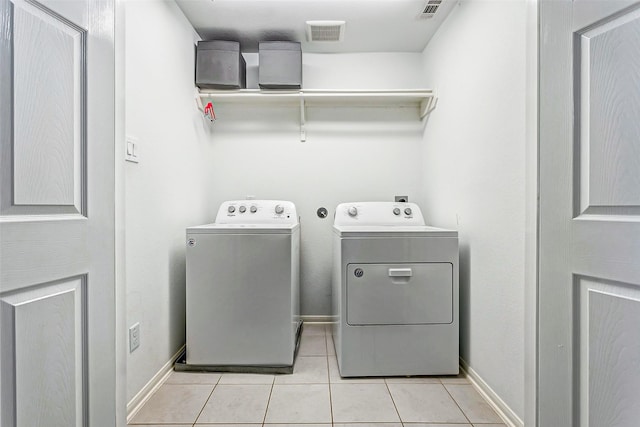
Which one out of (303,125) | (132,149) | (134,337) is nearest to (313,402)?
(134,337)

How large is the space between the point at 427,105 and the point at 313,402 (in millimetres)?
2199

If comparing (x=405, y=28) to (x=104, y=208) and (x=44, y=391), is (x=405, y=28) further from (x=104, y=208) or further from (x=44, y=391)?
(x=44, y=391)

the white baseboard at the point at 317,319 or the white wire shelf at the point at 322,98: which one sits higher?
the white wire shelf at the point at 322,98

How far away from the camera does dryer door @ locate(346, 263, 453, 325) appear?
1725 mm

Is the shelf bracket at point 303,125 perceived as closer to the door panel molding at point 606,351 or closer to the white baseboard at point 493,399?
the white baseboard at point 493,399

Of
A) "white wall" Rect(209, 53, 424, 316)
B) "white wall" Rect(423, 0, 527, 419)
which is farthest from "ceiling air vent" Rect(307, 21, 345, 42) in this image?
"white wall" Rect(423, 0, 527, 419)

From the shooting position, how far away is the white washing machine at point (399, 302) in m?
1.72

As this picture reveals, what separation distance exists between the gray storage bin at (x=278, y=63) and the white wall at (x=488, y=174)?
1067 millimetres

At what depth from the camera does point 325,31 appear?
2.20 metres

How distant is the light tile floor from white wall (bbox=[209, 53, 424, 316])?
3.12 ft

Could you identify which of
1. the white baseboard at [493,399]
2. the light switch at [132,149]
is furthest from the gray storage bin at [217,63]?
the white baseboard at [493,399]

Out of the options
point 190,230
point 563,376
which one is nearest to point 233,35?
point 190,230

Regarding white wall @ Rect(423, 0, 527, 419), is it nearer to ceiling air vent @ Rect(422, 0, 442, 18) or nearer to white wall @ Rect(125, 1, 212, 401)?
ceiling air vent @ Rect(422, 0, 442, 18)

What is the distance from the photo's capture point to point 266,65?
2242 millimetres
